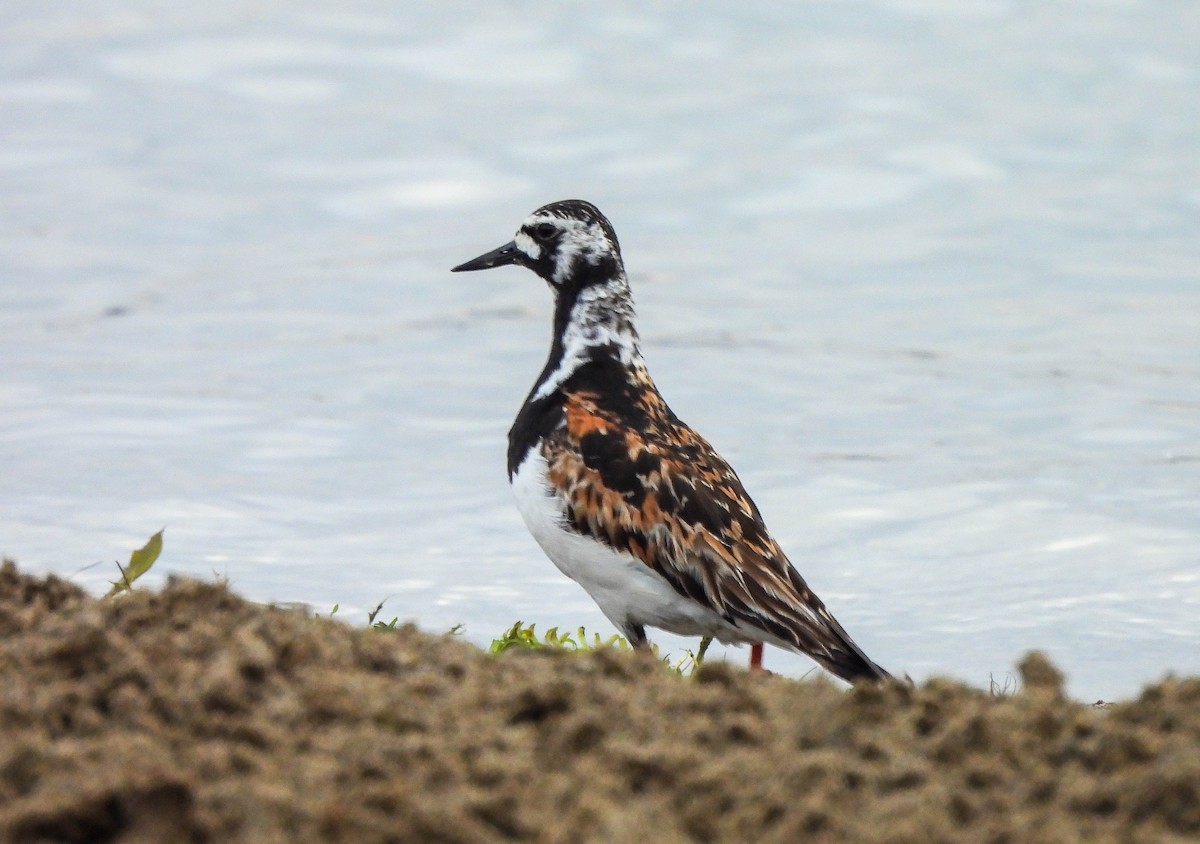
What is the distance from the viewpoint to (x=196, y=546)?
955cm

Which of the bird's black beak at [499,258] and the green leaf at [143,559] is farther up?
the bird's black beak at [499,258]

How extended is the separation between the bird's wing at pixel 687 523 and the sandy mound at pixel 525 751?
61.2 inches

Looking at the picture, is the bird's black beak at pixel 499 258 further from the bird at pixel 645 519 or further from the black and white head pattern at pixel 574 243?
the bird at pixel 645 519

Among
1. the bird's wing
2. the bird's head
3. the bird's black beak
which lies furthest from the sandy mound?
the bird's black beak

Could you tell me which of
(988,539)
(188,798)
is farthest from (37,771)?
(988,539)

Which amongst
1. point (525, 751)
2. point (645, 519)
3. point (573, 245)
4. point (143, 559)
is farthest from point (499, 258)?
point (525, 751)

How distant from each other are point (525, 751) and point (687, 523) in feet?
8.51

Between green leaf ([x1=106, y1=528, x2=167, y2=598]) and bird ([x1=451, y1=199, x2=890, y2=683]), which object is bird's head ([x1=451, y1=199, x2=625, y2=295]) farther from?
green leaf ([x1=106, y1=528, x2=167, y2=598])

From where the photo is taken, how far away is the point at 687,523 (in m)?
6.45

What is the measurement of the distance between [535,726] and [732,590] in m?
2.26

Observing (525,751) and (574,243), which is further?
(574,243)

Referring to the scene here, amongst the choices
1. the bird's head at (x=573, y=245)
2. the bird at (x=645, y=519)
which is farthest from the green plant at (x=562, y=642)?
the bird's head at (x=573, y=245)

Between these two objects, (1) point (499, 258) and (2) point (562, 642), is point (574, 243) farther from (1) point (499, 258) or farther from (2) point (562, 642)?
(2) point (562, 642)

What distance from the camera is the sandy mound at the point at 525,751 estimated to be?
3576 mm
